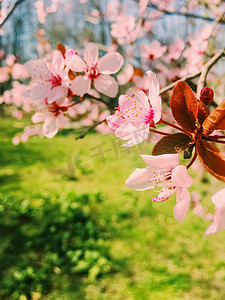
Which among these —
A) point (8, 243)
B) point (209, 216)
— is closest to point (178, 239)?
point (209, 216)

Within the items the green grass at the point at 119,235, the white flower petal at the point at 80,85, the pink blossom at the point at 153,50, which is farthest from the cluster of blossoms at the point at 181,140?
the pink blossom at the point at 153,50

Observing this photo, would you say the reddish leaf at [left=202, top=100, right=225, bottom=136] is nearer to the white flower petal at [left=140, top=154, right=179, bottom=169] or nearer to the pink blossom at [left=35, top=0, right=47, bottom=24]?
the white flower petal at [left=140, top=154, right=179, bottom=169]

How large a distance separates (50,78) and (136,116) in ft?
1.18

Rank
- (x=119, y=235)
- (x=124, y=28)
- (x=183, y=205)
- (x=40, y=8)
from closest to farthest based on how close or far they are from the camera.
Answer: (x=183, y=205)
(x=124, y=28)
(x=119, y=235)
(x=40, y=8)

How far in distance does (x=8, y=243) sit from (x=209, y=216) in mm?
2220

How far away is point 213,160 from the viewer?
1.58ft

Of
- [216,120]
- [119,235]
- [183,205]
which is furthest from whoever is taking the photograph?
[119,235]

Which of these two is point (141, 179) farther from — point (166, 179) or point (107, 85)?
point (107, 85)

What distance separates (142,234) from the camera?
3109 mm

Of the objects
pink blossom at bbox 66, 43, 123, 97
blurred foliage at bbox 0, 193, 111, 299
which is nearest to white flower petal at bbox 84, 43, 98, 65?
pink blossom at bbox 66, 43, 123, 97

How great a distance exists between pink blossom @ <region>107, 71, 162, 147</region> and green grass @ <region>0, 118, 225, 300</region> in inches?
19.0

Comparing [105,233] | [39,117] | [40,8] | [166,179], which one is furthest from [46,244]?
[40,8]

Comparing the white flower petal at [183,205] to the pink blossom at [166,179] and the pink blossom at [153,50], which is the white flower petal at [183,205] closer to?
the pink blossom at [166,179]

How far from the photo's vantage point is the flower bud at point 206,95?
53 cm
